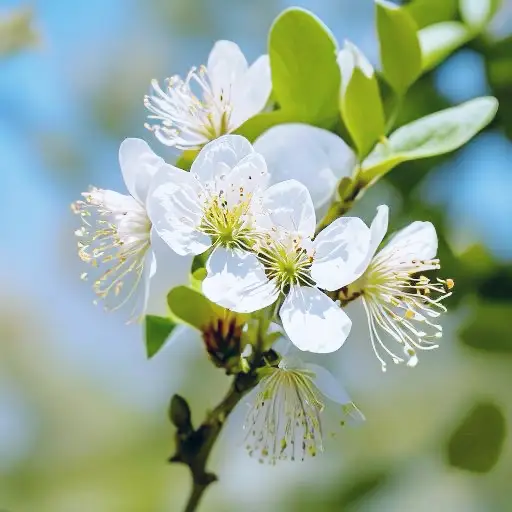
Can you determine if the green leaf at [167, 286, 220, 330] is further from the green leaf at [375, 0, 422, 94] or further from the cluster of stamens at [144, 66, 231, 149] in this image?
the green leaf at [375, 0, 422, 94]

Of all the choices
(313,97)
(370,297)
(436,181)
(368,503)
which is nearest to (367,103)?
(313,97)

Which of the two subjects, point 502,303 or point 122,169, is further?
→ point 502,303

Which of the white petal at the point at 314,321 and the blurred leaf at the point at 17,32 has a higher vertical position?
the blurred leaf at the point at 17,32

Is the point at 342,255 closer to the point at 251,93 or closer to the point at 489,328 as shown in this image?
the point at 251,93

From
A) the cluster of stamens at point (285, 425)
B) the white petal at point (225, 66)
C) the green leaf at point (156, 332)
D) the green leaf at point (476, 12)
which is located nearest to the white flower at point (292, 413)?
the cluster of stamens at point (285, 425)

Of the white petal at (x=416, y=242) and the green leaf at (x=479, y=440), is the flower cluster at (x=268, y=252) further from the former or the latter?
the green leaf at (x=479, y=440)

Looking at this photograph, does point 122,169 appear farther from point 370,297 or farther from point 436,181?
point 436,181

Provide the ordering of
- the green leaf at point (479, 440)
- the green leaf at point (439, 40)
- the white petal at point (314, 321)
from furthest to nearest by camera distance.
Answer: the green leaf at point (479, 440) → the green leaf at point (439, 40) → the white petal at point (314, 321)
